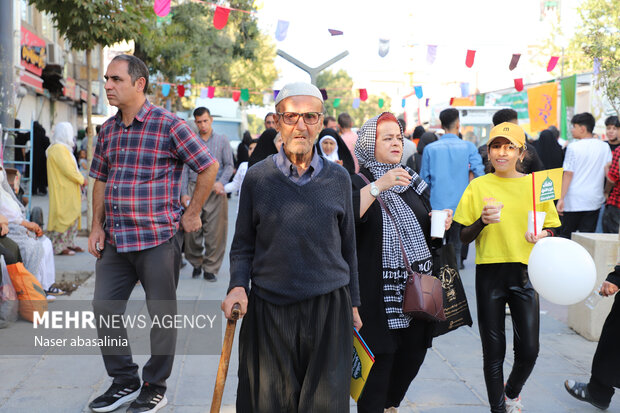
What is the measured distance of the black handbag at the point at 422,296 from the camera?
360 centimetres

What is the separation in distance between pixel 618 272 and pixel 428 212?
47.5 inches

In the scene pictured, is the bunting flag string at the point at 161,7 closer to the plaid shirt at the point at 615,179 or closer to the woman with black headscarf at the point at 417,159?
the woman with black headscarf at the point at 417,159

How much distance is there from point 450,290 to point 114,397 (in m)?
2.17

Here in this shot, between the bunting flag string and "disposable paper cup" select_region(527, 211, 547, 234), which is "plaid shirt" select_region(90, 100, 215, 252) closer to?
"disposable paper cup" select_region(527, 211, 547, 234)

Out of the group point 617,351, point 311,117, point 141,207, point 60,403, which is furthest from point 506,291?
point 60,403

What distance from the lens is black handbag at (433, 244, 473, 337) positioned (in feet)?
12.9

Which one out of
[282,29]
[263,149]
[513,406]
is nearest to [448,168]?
[263,149]

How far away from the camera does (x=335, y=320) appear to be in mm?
2977

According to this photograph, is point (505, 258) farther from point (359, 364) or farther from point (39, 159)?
point (39, 159)

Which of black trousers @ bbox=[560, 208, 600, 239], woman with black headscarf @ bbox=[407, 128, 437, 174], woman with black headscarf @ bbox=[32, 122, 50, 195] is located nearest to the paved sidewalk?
black trousers @ bbox=[560, 208, 600, 239]

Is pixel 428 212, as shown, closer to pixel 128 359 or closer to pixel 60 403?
pixel 128 359

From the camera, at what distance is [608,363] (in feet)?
14.7

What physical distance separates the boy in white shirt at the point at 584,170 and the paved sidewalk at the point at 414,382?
9.27ft

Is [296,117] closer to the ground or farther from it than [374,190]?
farther from it
